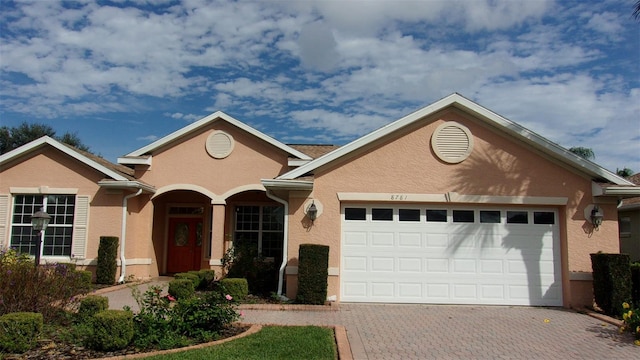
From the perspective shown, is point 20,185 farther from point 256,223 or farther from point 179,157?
point 256,223

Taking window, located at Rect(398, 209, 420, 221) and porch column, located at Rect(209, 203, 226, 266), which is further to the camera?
porch column, located at Rect(209, 203, 226, 266)

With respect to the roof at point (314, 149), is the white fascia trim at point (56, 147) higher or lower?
lower

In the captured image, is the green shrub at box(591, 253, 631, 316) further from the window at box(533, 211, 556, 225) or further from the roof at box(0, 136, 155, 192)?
the roof at box(0, 136, 155, 192)

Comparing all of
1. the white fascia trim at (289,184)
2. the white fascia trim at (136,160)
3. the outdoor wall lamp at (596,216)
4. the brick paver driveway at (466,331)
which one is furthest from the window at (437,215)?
the white fascia trim at (136,160)

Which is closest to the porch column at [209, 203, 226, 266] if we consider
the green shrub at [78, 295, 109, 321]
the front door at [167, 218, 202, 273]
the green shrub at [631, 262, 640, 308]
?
the front door at [167, 218, 202, 273]

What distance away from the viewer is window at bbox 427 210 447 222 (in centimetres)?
1196

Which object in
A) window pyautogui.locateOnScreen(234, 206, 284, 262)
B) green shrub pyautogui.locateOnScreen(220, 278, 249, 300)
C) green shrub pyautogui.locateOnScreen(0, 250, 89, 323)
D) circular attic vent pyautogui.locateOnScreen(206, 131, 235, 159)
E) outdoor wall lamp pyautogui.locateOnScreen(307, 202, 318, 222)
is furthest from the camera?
window pyautogui.locateOnScreen(234, 206, 284, 262)

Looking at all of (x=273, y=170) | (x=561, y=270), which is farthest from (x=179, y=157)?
(x=561, y=270)

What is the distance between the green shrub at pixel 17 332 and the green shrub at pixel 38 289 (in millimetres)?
1143

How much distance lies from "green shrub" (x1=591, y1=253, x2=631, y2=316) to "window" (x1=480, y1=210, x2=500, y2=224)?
2.44 metres

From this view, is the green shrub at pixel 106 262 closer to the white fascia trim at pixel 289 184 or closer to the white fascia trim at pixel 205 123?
the white fascia trim at pixel 205 123

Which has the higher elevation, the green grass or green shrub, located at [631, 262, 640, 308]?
green shrub, located at [631, 262, 640, 308]

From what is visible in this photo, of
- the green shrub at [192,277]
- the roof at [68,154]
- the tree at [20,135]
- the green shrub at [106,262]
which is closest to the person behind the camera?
the green shrub at [192,277]

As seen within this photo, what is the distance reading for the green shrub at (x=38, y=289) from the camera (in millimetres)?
7934
